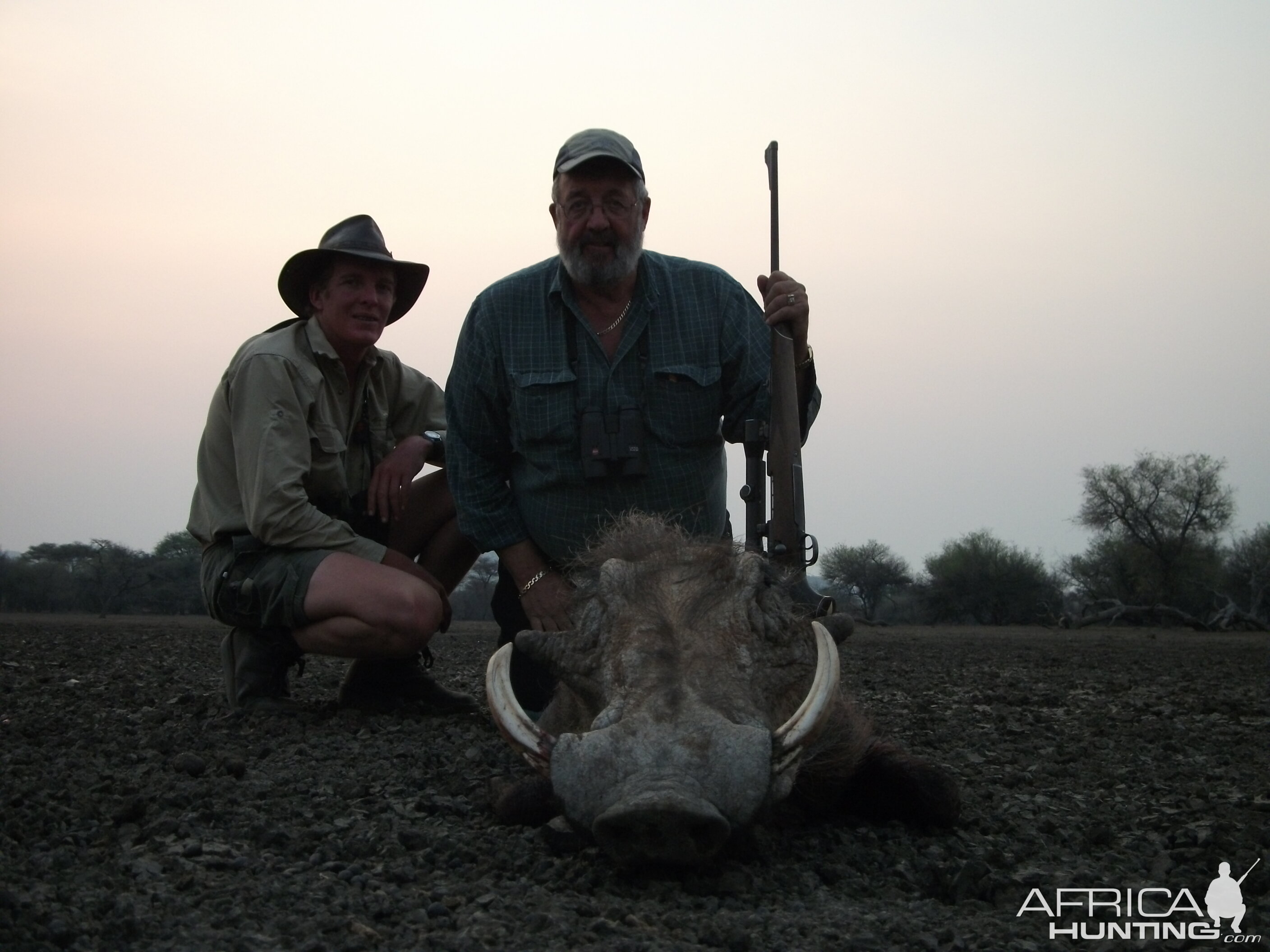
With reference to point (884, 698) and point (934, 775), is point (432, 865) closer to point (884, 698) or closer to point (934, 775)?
point (934, 775)

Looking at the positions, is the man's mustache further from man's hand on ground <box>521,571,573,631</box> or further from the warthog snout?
the warthog snout

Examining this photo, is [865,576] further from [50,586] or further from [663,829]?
[663,829]

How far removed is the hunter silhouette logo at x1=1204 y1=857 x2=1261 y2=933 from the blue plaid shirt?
2.36m

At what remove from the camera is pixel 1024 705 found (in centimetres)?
642

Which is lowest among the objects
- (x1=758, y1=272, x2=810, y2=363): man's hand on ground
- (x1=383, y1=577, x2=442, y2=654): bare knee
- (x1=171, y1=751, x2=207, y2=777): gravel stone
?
(x1=171, y1=751, x2=207, y2=777): gravel stone

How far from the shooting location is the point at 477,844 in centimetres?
313

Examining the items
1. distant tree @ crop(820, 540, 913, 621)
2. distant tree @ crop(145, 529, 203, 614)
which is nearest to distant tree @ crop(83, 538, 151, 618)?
distant tree @ crop(145, 529, 203, 614)

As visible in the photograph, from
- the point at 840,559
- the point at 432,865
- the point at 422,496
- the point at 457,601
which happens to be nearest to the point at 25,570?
the point at 457,601

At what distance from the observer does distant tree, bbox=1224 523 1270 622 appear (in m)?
25.0

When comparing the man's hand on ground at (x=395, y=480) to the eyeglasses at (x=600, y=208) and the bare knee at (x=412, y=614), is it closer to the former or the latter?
the bare knee at (x=412, y=614)

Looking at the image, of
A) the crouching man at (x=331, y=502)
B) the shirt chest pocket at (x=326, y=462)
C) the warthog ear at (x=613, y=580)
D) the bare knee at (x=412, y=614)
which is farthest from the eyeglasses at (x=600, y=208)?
the warthog ear at (x=613, y=580)

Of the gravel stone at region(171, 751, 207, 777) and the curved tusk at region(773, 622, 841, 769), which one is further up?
the curved tusk at region(773, 622, 841, 769)

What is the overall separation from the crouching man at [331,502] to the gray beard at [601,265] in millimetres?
991

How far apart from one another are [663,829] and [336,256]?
3580 millimetres
